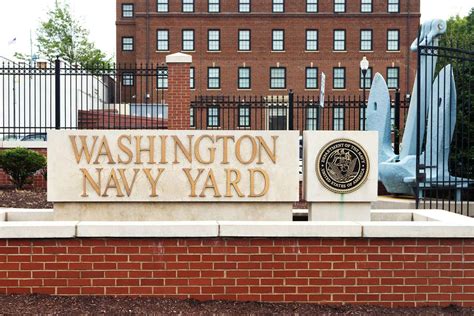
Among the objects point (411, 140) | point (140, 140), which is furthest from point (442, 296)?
point (411, 140)

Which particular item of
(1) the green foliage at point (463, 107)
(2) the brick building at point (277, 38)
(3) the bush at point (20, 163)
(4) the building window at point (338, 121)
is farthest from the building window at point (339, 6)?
(3) the bush at point (20, 163)

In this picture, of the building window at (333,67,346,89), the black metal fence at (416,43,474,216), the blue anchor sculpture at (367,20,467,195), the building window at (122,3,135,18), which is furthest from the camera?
the building window at (122,3,135,18)

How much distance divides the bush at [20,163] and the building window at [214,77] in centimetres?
3365

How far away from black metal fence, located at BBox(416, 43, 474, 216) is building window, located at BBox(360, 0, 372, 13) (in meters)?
35.9

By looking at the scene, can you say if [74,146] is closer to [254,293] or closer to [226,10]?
[254,293]

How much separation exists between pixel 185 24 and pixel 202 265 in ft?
143

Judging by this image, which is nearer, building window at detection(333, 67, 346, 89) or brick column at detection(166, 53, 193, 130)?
brick column at detection(166, 53, 193, 130)

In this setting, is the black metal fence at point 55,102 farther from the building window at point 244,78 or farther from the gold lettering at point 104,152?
the building window at point 244,78

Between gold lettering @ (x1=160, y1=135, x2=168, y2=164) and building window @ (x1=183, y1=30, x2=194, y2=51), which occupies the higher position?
building window @ (x1=183, y1=30, x2=194, y2=51)

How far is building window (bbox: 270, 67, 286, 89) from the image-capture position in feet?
155

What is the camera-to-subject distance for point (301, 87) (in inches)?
1857

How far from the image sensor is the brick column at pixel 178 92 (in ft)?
53.6

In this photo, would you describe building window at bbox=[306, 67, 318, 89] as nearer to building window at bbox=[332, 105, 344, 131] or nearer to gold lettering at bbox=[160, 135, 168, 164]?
building window at bbox=[332, 105, 344, 131]

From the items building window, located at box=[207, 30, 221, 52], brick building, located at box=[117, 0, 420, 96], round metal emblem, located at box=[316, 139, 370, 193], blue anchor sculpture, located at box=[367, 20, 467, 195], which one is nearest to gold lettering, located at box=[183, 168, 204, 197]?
round metal emblem, located at box=[316, 139, 370, 193]
